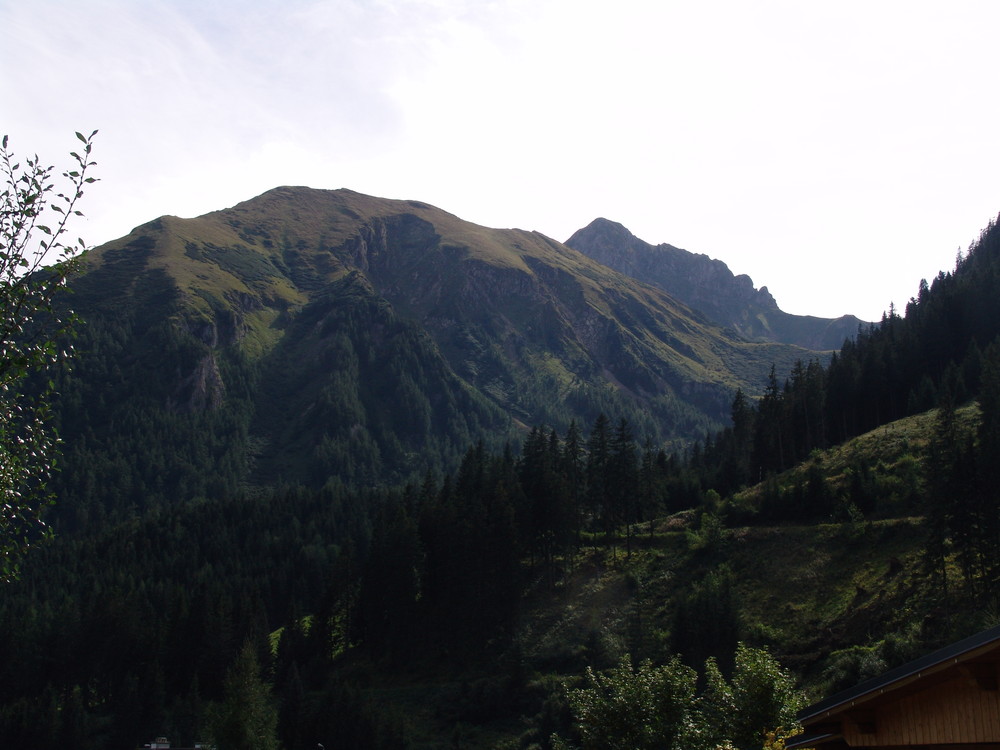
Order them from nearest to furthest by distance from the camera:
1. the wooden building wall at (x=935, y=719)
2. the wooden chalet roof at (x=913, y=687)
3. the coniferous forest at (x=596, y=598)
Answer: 1. the wooden chalet roof at (x=913, y=687)
2. the wooden building wall at (x=935, y=719)
3. the coniferous forest at (x=596, y=598)

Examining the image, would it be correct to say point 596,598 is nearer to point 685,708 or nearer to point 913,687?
point 685,708

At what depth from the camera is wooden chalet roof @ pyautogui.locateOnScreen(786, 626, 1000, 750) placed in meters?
12.5

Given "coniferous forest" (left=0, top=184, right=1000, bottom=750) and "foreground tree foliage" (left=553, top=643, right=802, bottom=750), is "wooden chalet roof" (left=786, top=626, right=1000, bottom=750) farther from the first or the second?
"coniferous forest" (left=0, top=184, right=1000, bottom=750)

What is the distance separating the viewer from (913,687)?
1407 centimetres

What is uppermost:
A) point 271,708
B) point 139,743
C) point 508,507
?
point 508,507

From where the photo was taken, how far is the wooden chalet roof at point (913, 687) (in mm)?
12539

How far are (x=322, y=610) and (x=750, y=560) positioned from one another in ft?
172

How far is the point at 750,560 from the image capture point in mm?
76938

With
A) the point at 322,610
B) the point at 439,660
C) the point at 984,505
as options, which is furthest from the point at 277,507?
the point at 984,505

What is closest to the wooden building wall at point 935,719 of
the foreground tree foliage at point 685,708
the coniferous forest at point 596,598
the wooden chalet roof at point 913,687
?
the wooden chalet roof at point 913,687

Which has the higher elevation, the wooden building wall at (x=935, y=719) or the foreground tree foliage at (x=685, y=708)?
the wooden building wall at (x=935, y=719)

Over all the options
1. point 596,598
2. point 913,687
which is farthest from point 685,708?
point 596,598

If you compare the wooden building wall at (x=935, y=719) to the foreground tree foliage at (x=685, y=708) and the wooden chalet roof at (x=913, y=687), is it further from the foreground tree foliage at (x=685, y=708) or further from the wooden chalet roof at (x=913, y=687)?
the foreground tree foliage at (x=685, y=708)

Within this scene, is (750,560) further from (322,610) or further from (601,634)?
(322,610)
